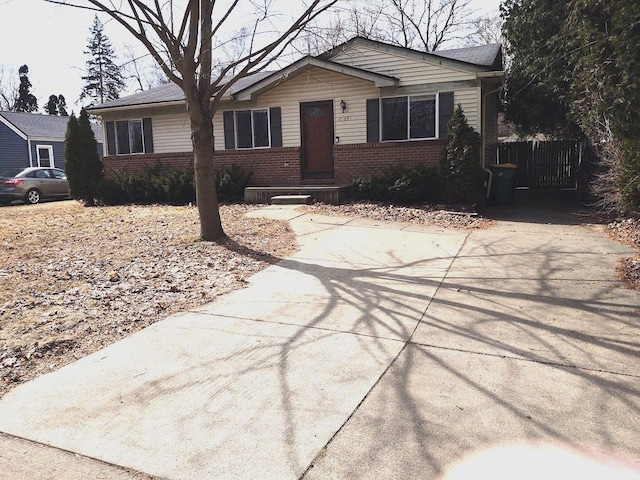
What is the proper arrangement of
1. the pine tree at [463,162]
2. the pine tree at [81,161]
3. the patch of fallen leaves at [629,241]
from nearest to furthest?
the patch of fallen leaves at [629,241] → the pine tree at [463,162] → the pine tree at [81,161]

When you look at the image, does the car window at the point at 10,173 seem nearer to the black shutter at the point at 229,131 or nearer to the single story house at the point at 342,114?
the single story house at the point at 342,114

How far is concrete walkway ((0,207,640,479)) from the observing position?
272 centimetres

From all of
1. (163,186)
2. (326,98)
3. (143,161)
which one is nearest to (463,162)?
(326,98)

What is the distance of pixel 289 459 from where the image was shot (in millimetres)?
2666

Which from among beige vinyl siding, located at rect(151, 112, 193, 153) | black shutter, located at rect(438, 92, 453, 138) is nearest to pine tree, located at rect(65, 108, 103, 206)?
beige vinyl siding, located at rect(151, 112, 193, 153)

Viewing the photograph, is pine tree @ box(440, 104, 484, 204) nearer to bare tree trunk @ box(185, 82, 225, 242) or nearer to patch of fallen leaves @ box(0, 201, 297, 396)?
patch of fallen leaves @ box(0, 201, 297, 396)

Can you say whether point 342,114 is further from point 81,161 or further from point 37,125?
point 37,125

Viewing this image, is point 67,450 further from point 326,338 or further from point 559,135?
point 559,135

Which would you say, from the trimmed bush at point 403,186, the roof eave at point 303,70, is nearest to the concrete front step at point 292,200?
the trimmed bush at point 403,186

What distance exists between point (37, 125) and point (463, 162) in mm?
27481

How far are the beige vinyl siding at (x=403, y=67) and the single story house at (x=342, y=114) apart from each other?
0.09 ft

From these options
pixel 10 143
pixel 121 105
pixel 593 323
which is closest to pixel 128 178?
pixel 121 105

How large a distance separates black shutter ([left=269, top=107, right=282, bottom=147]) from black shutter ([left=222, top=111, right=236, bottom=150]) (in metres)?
1.42

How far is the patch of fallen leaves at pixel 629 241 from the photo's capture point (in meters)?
5.84
